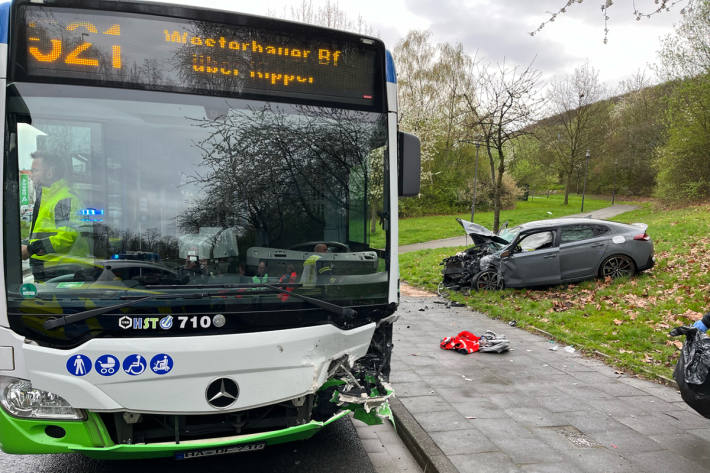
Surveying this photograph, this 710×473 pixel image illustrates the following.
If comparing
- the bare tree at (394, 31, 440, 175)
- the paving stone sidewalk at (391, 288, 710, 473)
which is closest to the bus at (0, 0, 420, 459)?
the paving stone sidewalk at (391, 288, 710, 473)

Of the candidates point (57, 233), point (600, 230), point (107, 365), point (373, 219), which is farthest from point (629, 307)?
point (57, 233)

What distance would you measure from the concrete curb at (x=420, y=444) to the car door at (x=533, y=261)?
7.16 m

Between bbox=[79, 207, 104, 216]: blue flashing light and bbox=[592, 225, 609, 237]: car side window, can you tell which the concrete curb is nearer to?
bbox=[79, 207, 104, 216]: blue flashing light

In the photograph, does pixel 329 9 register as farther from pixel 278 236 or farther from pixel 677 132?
pixel 278 236

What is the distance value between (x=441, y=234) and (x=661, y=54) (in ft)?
53.4

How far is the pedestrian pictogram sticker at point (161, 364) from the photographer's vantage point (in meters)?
2.73

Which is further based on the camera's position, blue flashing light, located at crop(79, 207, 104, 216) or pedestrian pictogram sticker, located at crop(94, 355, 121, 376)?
blue flashing light, located at crop(79, 207, 104, 216)

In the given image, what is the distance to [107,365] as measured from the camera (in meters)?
2.69

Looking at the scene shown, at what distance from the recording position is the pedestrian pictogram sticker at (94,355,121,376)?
268cm

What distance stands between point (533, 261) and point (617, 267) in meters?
1.72

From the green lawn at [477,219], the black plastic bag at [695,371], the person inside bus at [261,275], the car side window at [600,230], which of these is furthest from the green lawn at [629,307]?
the green lawn at [477,219]

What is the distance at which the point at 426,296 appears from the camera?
1245 centimetres

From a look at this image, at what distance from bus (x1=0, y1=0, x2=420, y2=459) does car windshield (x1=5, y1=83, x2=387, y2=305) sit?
0.04ft

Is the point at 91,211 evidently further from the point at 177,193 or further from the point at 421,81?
the point at 421,81
